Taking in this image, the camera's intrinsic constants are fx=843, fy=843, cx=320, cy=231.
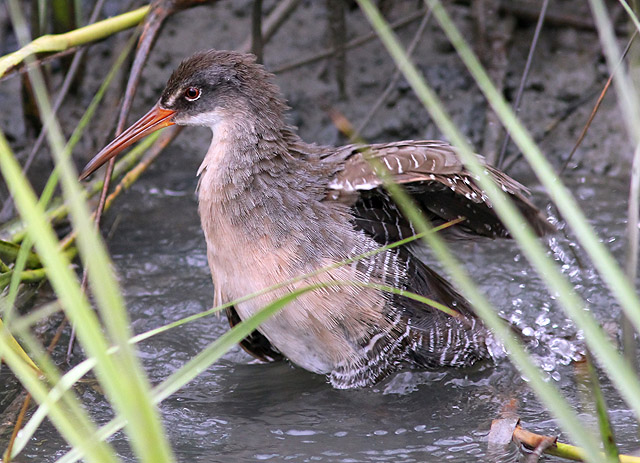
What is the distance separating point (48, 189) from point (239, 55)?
1164 mm

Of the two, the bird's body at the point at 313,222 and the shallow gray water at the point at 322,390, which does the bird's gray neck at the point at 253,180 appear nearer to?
the bird's body at the point at 313,222

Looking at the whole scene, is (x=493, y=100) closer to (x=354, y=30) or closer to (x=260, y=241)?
(x=260, y=241)

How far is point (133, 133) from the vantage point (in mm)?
3400

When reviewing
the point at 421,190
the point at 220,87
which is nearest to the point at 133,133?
the point at 220,87

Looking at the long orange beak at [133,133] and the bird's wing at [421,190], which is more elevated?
the long orange beak at [133,133]

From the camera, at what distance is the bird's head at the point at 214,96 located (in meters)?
3.32

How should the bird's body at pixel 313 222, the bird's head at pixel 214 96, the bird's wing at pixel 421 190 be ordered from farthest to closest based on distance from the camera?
the bird's head at pixel 214 96
the bird's body at pixel 313 222
the bird's wing at pixel 421 190

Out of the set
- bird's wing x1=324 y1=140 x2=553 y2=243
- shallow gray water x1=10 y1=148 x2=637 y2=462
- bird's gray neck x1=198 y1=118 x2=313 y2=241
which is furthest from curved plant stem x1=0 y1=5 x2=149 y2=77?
shallow gray water x1=10 y1=148 x2=637 y2=462

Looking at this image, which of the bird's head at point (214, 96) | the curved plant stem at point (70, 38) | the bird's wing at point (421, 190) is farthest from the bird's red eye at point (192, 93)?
the bird's wing at point (421, 190)

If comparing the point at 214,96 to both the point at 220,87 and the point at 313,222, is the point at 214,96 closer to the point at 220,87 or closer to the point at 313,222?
the point at 220,87

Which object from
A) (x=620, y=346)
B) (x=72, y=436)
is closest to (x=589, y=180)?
(x=620, y=346)

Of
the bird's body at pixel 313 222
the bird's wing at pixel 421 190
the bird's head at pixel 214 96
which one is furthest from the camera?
the bird's head at pixel 214 96

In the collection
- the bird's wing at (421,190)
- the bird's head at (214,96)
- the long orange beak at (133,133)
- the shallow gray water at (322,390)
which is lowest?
the shallow gray water at (322,390)

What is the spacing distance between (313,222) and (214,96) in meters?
0.67
